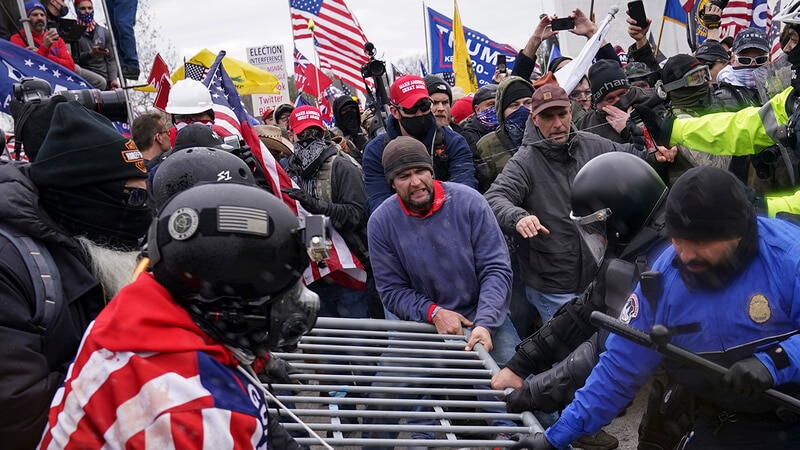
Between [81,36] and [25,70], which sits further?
[81,36]

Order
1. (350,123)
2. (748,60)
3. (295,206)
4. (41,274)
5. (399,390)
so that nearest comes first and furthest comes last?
(41,274) → (399,390) → (295,206) → (748,60) → (350,123)

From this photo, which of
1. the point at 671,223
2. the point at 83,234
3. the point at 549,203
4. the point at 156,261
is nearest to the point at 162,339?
the point at 156,261

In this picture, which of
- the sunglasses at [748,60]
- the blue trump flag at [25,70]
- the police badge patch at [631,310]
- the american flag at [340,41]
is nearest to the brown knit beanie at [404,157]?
the police badge patch at [631,310]

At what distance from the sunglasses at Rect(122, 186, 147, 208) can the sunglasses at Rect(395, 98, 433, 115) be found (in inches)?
132

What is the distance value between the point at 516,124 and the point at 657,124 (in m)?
2.02

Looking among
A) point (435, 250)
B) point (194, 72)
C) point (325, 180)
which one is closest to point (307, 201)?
point (325, 180)

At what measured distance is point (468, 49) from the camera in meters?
13.3

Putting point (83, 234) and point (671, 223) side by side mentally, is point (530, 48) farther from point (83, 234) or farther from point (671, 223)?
point (83, 234)

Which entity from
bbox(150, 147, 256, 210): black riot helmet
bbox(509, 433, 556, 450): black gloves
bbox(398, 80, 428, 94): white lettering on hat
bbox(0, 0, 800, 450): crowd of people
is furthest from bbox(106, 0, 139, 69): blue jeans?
bbox(509, 433, 556, 450): black gloves

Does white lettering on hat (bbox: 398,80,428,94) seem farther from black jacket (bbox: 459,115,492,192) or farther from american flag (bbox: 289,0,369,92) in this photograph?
american flag (bbox: 289,0,369,92)

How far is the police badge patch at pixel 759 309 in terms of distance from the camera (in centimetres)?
289

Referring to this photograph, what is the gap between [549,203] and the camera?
562cm

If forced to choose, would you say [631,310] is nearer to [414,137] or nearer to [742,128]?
[742,128]

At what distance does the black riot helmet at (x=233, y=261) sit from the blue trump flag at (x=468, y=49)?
1148cm
